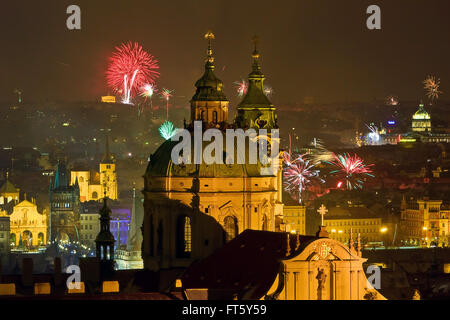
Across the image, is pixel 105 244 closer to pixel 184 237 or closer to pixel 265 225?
pixel 184 237

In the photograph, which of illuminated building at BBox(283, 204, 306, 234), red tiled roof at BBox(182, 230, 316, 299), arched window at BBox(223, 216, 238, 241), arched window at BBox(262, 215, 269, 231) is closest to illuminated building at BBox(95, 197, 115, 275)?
arched window at BBox(223, 216, 238, 241)

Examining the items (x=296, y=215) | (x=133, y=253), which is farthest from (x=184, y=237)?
(x=296, y=215)

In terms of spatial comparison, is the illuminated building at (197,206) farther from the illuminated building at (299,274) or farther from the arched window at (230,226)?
the illuminated building at (299,274)

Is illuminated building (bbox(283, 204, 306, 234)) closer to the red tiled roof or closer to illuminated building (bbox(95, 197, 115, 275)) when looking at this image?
illuminated building (bbox(95, 197, 115, 275))

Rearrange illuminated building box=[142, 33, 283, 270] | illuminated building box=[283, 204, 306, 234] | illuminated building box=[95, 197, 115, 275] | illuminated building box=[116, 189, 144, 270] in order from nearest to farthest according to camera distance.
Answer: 1. illuminated building box=[142, 33, 283, 270]
2. illuminated building box=[95, 197, 115, 275]
3. illuminated building box=[116, 189, 144, 270]
4. illuminated building box=[283, 204, 306, 234]

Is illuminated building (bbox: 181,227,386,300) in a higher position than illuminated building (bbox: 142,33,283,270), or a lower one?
lower

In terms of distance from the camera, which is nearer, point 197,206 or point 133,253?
point 197,206

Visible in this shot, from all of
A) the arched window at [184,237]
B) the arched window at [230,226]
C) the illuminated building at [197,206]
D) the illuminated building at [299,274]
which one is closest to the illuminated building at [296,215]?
the illuminated building at [197,206]

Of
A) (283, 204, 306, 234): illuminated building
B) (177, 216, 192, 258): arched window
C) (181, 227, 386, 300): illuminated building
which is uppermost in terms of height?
(283, 204, 306, 234): illuminated building
